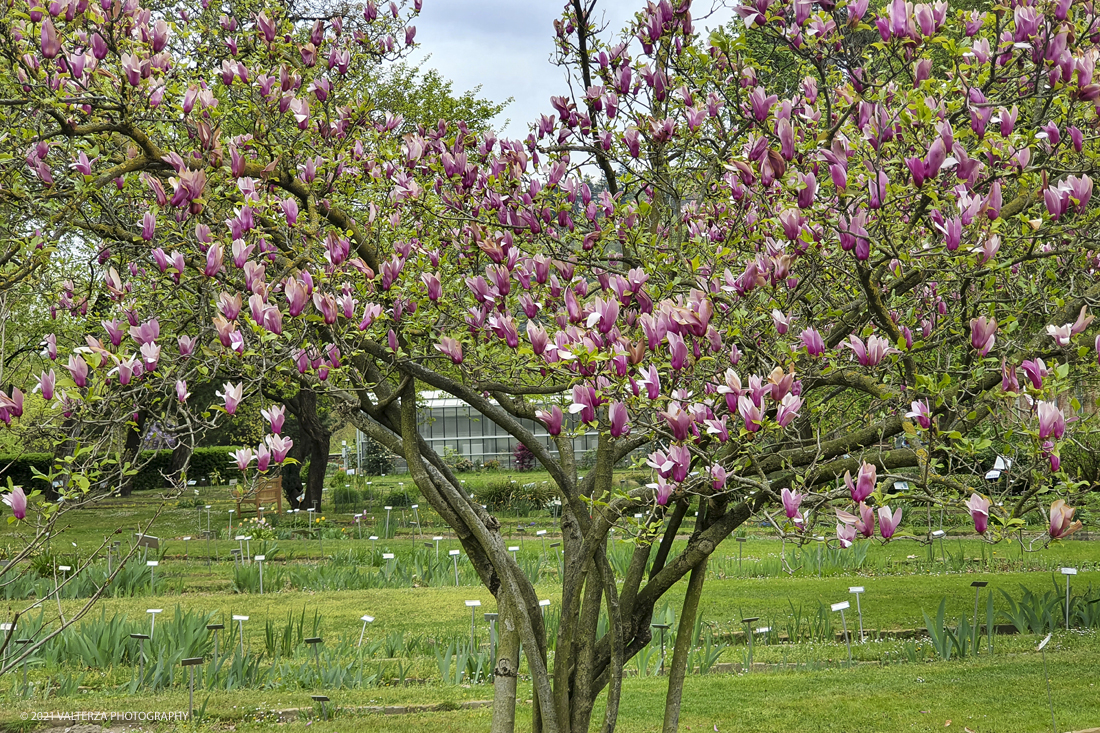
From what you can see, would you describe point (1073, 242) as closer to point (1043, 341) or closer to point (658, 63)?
point (1043, 341)

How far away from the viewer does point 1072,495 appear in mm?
2516

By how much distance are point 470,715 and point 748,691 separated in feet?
5.81

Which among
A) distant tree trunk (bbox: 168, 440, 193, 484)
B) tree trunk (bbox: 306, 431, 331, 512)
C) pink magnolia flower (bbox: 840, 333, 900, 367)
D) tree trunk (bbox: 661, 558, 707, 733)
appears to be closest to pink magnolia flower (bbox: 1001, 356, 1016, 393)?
pink magnolia flower (bbox: 840, 333, 900, 367)

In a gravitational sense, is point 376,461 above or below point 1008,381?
above

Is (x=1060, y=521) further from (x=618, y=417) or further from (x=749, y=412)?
(x=618, y=417)

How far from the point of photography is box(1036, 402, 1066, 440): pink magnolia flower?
222 cm

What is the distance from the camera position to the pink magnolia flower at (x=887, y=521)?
2.26m

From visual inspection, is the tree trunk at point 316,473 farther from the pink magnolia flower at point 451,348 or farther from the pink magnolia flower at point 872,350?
the pink magnolia flower at point 872,350

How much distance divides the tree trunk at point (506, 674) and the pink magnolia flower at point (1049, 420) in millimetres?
2226

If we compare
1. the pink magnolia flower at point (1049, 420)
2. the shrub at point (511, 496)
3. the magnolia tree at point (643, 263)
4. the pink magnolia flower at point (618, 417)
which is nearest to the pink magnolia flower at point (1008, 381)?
the magnolia tree at point (643, 263)

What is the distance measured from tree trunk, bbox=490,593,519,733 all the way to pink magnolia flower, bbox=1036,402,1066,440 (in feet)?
7.30

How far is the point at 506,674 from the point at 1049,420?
7.99 feet

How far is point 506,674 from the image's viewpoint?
3795 millimetres

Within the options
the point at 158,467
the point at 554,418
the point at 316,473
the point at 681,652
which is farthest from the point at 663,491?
the point at 158,467
